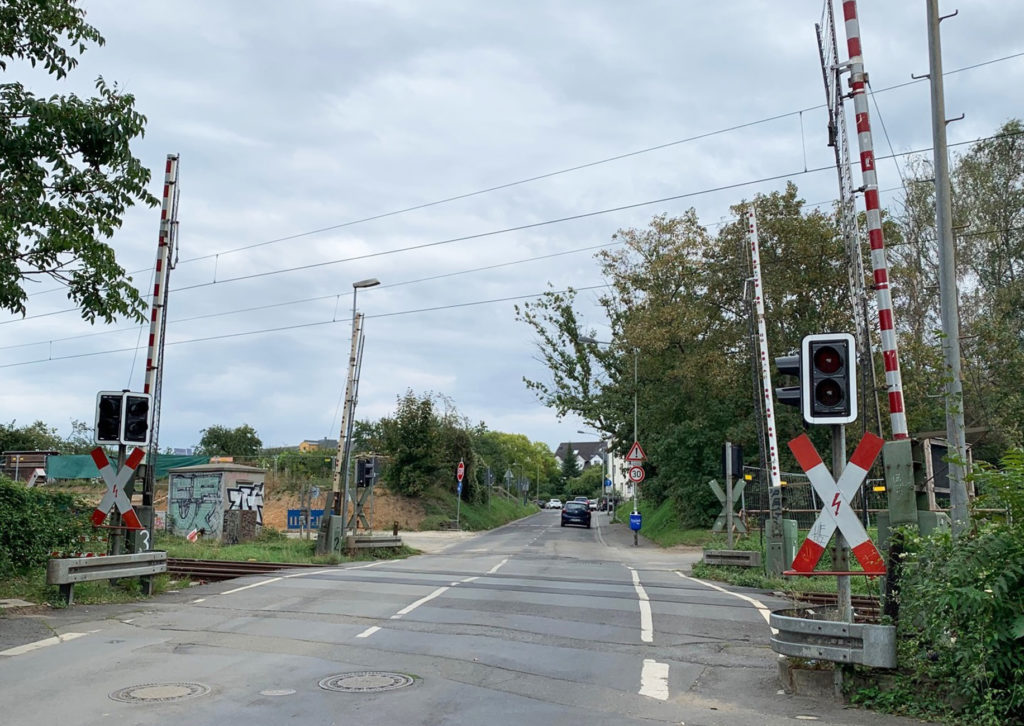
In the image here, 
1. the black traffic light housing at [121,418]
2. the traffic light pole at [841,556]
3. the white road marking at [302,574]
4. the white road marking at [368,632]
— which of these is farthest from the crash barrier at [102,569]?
the traffic light pole at [841,556]

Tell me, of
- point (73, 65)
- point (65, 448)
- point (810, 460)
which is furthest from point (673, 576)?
point (65, 448)

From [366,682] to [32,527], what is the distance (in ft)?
32.6

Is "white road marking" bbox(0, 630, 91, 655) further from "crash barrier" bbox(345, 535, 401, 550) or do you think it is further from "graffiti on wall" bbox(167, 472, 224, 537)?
"graffiti on wall" bbox(167, 472, 224, 537)

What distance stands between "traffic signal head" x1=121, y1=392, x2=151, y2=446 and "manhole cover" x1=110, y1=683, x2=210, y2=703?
21.9 ft

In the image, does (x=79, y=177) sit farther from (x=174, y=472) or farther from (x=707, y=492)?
(x=707, y=492)

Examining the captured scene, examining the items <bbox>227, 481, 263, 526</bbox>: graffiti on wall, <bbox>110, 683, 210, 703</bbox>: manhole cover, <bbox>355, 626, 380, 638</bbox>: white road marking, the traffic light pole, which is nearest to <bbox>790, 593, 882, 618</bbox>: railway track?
the traffic light pole

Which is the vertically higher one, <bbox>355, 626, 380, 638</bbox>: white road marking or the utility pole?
the utility pole

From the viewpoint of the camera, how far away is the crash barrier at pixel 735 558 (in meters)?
21.0

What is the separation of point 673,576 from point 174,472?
19.0 metres

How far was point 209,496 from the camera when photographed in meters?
30.8

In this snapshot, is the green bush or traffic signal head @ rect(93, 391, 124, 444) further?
the green bush

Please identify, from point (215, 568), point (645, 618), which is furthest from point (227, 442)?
point (645, 618)

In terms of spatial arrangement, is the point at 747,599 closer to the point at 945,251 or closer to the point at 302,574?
the point at 945,251

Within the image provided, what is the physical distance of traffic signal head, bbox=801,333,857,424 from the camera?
769 centimetres
